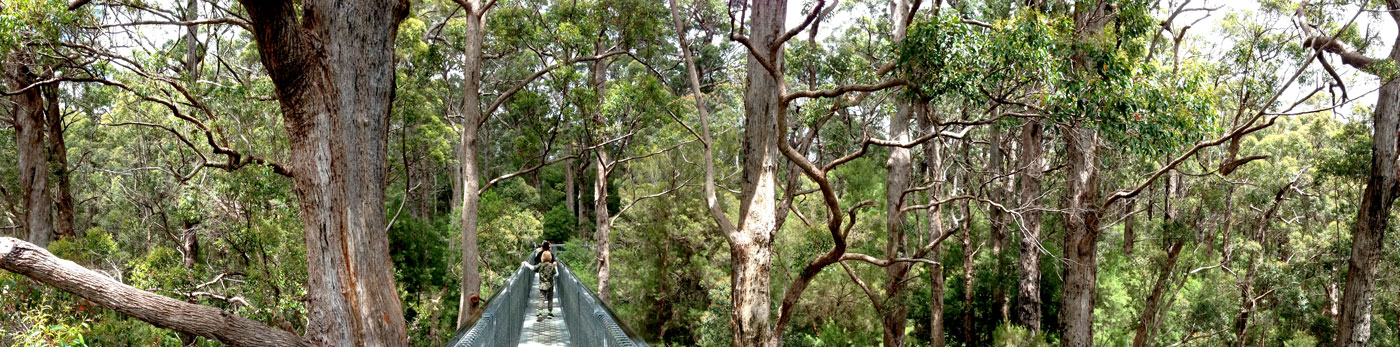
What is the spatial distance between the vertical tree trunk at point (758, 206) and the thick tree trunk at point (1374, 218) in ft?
33.1

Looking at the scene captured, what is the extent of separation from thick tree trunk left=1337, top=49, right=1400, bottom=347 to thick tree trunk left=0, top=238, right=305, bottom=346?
14.5m

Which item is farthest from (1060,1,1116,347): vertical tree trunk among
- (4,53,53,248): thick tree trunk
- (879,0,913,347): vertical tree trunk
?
(4,53,53,248): thick tree trunk

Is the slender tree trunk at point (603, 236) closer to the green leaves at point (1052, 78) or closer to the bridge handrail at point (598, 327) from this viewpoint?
the bridge handrail at point (598, 327)

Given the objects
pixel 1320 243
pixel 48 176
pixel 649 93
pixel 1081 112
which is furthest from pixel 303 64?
pixel 1320 243

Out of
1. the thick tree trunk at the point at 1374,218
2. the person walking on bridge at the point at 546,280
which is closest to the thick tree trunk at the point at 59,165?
the person walking on bridge at the point at 546,280

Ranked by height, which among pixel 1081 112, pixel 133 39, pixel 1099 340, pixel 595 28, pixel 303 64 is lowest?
pixel 1099 340

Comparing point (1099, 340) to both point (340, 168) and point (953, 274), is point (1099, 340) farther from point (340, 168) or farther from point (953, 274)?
point (340, 168)

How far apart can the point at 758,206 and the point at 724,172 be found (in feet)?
41.4

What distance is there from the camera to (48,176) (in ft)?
34.6

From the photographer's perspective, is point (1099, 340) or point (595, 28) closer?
point (595, 28)

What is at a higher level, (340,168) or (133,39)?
(133,39)

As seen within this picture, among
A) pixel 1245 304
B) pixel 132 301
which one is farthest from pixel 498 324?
pixel 1245 304

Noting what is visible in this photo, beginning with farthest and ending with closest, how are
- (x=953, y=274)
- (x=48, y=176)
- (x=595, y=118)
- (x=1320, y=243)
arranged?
(x=953, y=274)
(x=1320, y=243)
(x=595, y=118)
(x=48, y=176)

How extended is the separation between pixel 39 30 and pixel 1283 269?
26660 millimetres
